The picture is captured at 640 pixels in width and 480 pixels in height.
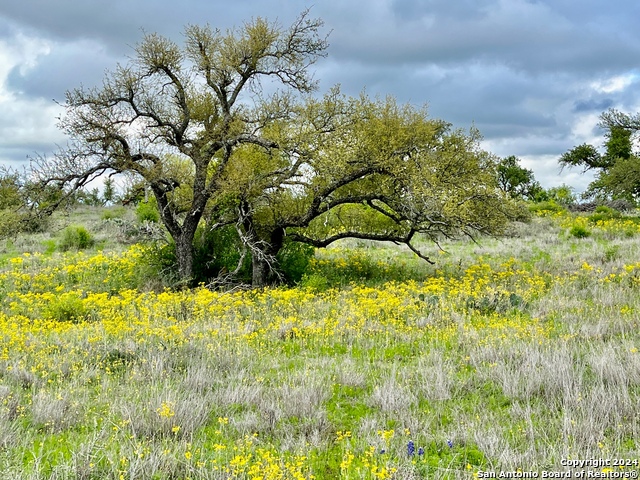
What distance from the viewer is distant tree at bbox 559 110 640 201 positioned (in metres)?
26.1

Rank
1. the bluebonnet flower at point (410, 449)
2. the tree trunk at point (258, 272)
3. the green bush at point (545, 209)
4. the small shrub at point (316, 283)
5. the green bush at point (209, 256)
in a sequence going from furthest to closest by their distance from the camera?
1. the green bush at point (545, 209)
2. the green bush at point (209, 256)
3. the tree trunk at point (258, 272)
4. the small shrub at point (316, 283)
5. the bluebonnet flower at point (410, 449)

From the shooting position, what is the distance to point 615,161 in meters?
31.8

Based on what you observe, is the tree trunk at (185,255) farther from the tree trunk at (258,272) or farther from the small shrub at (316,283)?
the small shrub at (316,283)

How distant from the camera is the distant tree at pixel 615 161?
26.1m

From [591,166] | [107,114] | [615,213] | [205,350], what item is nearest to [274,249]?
[107,114]

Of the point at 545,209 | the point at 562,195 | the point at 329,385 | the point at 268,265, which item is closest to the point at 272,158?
the point at 268,265

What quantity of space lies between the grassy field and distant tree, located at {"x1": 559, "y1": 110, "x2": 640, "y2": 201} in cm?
1735

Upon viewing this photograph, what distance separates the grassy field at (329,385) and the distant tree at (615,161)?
683 inches

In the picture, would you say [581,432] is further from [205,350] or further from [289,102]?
[289,102]

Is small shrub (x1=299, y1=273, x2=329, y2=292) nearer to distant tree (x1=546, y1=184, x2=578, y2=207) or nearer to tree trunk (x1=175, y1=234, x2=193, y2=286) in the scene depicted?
tree trunk (x1=175, y1=234, x2=193, y2=286)

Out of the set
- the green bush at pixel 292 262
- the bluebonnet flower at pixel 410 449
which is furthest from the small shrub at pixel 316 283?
the bluebonnet flower at pixel 410 449

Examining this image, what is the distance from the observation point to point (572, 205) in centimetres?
3834

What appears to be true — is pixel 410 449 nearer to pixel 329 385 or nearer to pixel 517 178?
pixel 329 385

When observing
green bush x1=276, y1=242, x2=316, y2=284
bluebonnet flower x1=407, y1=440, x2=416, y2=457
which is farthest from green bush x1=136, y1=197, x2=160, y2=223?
bluebonnet flower x1=407, y1=440, x2=416, y2=457
